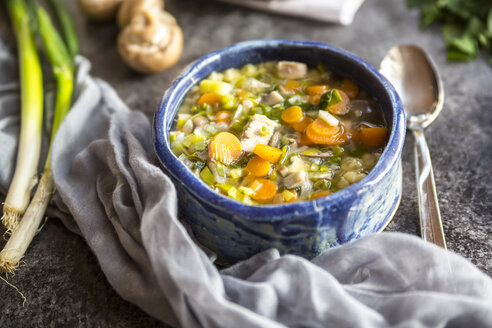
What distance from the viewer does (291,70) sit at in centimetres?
247

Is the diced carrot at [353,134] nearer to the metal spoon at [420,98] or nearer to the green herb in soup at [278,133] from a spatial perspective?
the green herb in soup at [278,133]

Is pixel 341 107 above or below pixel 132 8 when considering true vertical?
above

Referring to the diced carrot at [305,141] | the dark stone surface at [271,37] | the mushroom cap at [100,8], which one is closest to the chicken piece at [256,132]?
the diced carrot at [305,141]

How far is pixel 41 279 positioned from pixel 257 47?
4.53 ft

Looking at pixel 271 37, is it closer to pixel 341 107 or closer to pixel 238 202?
pixel 341 107

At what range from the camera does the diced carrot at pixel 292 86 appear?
2461 mm

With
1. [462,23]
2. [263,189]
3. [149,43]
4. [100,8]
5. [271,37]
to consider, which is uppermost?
[462,23]

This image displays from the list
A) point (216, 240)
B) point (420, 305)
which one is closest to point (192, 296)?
point (216, 240)

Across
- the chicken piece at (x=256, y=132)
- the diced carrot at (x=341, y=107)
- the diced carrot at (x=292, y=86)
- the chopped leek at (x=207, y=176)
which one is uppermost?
the diced carrot at (x=341, y=107)

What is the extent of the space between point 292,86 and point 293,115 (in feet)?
0.78

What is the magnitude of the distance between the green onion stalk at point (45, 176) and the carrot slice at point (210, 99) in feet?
2.49

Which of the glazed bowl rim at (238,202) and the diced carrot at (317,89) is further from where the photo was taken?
the diced carrot at (317,89)

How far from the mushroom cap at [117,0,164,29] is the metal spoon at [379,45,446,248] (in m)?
1.38

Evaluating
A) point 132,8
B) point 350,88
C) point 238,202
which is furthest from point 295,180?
point 132,8
